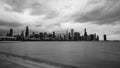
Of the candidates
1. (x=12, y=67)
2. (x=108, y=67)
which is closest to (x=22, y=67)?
(x=12, y=67)

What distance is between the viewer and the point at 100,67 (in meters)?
16.3

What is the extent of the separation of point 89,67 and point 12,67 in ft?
40.8

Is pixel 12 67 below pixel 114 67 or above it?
above

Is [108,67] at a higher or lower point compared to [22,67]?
lower

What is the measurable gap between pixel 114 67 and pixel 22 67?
616 inches

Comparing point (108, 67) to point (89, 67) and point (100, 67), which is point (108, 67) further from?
point (89, 67)

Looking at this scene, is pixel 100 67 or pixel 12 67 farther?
pixel 100 67

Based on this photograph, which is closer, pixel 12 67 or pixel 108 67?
pixel 12 67

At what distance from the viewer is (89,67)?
15.8 metres

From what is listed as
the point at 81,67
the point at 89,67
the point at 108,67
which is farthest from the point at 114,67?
the point at 81,67

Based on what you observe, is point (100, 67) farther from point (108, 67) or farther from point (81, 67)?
point (81, 67)

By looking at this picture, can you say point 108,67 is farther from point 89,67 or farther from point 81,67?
point 81,67

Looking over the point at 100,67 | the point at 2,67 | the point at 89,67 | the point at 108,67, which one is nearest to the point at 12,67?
the point at 2,67

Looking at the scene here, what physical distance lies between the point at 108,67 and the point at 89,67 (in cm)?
357
